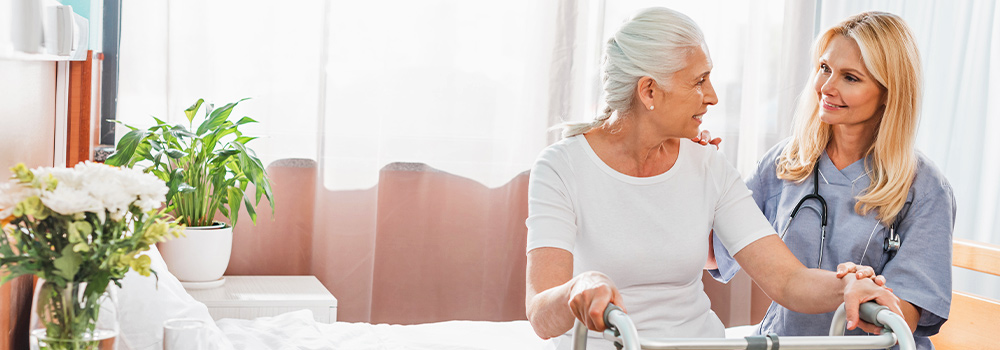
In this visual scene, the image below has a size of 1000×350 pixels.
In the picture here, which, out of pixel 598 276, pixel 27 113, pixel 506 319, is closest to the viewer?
pixel 598 276

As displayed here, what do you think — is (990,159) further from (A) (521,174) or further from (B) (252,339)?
(B) (252,339)

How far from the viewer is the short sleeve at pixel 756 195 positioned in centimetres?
196

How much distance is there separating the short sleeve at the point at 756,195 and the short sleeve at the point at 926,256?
1.07ft

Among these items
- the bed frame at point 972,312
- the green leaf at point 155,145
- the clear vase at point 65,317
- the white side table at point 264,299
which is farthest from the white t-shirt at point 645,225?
the green leaf at point 155,145

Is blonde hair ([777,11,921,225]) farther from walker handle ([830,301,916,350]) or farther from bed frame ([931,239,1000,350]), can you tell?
bed frame ([931,239,1000,350])

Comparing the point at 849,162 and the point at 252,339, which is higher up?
the point at 849,162

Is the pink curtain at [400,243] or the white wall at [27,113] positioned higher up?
the white wall at [27,113]

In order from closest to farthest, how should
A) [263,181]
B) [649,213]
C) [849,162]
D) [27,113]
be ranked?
1. [27,113]
2. [649,213]
3. [849,162]
4. [263,181]

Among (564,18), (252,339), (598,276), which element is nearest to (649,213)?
(598,276)

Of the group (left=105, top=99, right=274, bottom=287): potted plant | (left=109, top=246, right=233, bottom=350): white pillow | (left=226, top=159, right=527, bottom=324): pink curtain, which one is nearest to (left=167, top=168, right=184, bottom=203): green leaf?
(left=105, top=99, right=274, bottom=287): potted plant

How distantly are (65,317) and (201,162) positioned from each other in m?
1.58

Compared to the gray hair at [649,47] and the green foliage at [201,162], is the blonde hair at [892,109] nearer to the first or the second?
the gray hair at [649,47]

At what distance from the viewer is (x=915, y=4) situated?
10.8ft

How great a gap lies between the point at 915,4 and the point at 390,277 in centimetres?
230
